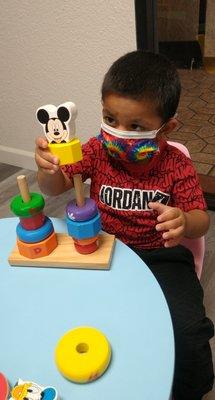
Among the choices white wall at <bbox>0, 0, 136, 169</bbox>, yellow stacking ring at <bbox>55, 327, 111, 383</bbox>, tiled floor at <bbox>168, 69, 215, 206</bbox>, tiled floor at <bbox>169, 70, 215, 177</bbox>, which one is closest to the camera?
yellow stacking ring at <bbox>55, 327, 111, 383</bbox>

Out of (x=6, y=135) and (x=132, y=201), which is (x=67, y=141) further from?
(x=6, y=135)

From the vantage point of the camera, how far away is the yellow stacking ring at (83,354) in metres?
0.56

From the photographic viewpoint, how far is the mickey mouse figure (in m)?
0.71

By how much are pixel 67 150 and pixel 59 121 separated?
0.17 feet

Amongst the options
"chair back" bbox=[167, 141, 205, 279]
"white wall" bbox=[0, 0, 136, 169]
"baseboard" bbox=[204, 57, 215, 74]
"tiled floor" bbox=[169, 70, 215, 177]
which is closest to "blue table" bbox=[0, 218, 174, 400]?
"chair back" bbox=[167, 141, 205, 279]

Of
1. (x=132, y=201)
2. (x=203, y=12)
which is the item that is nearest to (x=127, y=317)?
(x=132, y=201)

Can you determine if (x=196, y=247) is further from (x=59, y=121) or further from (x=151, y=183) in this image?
(x=59, y=121)

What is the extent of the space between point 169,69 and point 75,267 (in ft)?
1.56

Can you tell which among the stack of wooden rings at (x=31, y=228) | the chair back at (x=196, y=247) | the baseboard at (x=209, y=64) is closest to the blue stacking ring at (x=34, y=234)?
the stack of wooden rings at (x=31, y=228)

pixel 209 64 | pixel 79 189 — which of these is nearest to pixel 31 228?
pixel 79 189

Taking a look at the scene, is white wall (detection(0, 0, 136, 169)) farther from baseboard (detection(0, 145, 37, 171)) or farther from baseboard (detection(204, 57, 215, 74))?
baseboard (detection(204, 57, 215, 74))

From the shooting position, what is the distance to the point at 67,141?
73cm

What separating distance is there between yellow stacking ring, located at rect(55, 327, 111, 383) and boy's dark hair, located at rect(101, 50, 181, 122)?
0.48 metres

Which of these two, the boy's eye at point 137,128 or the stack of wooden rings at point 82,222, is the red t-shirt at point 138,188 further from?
the stack of wooden rings at point 82,222
